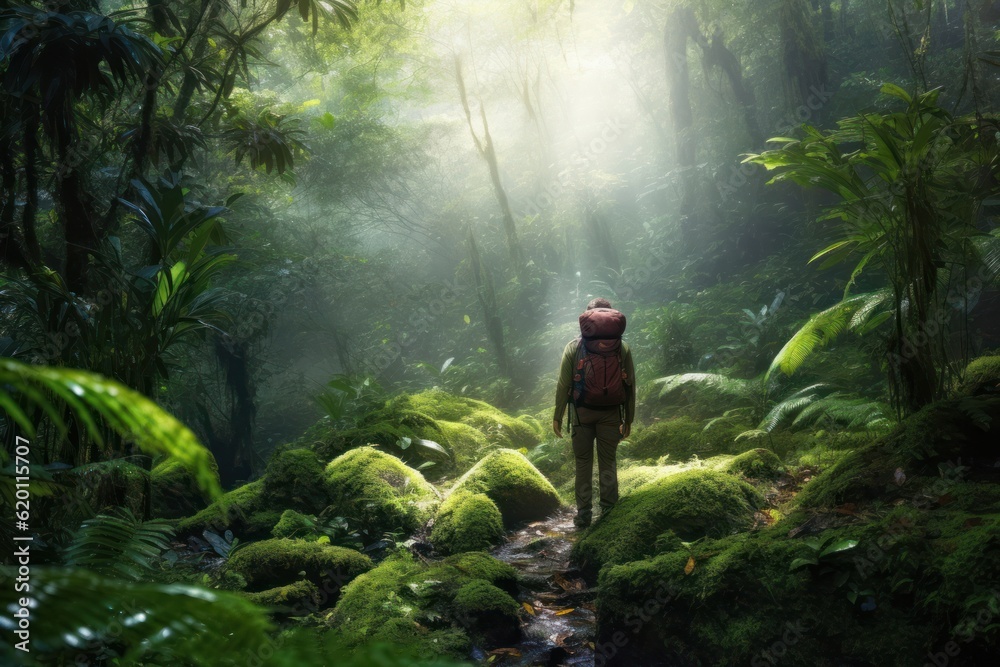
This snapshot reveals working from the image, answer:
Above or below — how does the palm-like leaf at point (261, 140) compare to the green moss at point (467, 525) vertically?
above

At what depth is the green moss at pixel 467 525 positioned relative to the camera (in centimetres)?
523

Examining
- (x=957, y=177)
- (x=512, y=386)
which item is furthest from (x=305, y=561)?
(x=512, y=386)

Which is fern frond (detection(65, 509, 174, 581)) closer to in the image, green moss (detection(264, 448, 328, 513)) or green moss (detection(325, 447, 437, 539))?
green moss (detection(325, 447, 437, 539))

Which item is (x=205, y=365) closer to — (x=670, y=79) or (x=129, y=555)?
(x=670, y=79)

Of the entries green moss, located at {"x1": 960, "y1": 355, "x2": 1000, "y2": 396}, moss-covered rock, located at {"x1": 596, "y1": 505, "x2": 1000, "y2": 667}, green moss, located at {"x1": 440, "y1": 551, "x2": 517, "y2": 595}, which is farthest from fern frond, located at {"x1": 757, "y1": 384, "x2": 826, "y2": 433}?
green moss, located at {"x1": 440, "y1": 551, "x2": 517, "y2": 595}

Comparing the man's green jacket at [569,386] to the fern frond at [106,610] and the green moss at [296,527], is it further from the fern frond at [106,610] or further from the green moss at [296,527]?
the fern frond at [106,610]

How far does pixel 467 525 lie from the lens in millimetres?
5336

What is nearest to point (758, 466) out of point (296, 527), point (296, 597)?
point (296, 597)

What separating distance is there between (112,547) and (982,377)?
5.03 meters

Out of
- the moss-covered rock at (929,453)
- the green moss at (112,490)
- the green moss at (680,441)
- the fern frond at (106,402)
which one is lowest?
the green moss at (680,441)

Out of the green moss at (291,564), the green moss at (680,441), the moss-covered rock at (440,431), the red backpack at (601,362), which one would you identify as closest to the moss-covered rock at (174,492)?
the moss-covered rock at (440,431)

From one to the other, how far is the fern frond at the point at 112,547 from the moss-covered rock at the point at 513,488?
4.10m

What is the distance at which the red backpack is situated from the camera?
541 cm

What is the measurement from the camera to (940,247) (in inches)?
164
